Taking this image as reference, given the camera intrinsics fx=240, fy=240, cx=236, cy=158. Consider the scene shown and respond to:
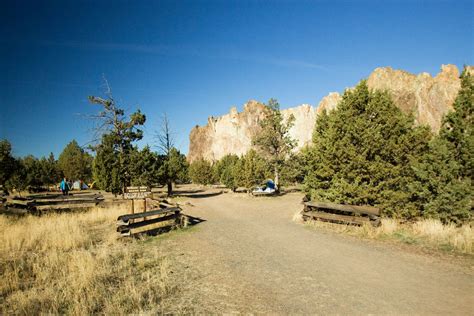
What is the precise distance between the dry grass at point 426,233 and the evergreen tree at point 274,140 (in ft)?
70.6

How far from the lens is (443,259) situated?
22.0 ft

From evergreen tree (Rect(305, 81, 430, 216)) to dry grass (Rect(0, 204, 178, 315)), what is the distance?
9.64 m

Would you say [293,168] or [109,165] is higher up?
[109,165]

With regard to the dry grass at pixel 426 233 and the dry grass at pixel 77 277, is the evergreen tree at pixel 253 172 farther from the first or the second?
the dry grass at pixel 77 277

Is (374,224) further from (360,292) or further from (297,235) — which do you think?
(360,292)

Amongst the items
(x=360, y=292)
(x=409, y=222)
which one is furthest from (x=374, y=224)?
(x=360, y=292)

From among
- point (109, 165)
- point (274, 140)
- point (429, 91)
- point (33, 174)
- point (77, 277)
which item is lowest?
point (77, 277)

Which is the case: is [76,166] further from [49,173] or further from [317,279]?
[317,279]

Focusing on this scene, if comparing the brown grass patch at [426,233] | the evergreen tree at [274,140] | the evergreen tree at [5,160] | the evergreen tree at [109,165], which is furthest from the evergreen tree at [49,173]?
Answer: the brown grass patch at [426,233]

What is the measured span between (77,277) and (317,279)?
18.7ft

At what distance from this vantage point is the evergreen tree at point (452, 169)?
374 inches

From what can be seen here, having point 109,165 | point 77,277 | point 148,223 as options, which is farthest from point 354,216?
point 109,165

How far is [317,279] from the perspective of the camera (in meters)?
5.59

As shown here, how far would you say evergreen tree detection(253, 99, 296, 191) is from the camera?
3228 centimetres
